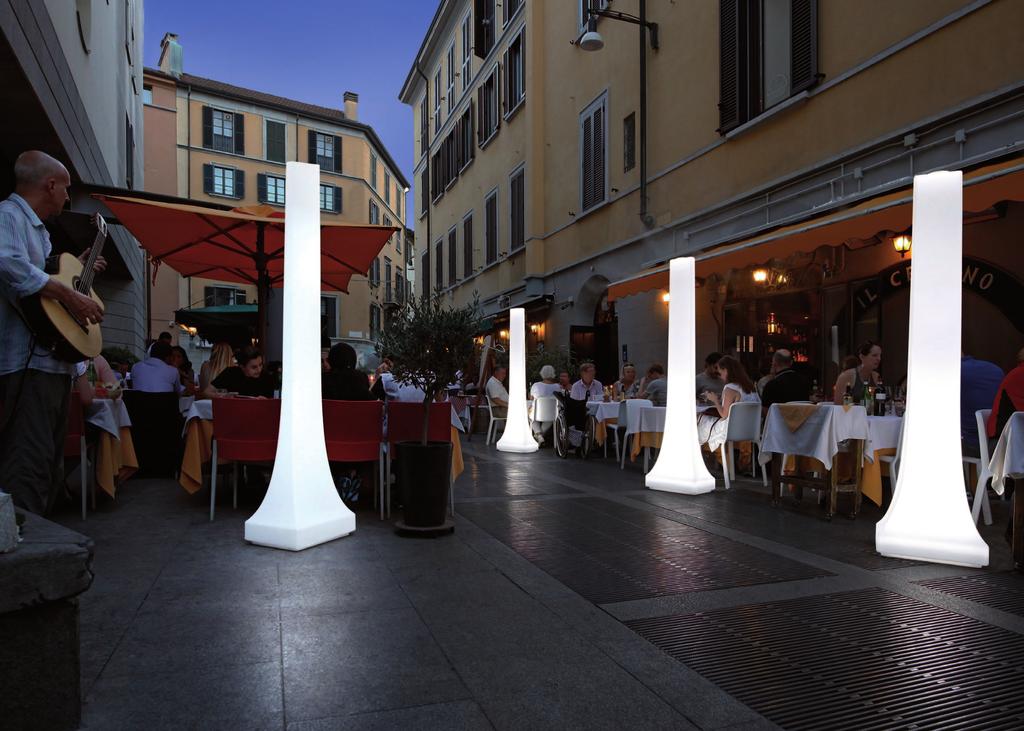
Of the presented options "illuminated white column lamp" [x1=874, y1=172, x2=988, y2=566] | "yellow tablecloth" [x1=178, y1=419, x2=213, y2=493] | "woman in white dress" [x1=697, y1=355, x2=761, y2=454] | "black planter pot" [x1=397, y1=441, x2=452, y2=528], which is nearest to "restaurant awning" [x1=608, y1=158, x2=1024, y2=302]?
"woman in white dress" [x1=697, y1=355, x2=761, y2=454]

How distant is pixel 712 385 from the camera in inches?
347

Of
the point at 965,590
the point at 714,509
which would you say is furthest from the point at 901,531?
the point at 714,509

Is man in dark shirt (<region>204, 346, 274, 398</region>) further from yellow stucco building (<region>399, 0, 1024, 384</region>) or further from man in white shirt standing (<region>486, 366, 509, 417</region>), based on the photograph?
man in white shirt standing (<region>486, 366, 509, 417</region>)

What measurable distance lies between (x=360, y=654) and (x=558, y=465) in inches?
257

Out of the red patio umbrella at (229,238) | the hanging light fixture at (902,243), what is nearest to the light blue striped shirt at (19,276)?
the red patio umbrella at (229,238)

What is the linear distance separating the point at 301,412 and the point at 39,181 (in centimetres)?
203

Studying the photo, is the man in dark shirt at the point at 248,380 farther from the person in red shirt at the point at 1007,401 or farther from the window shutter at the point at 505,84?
the window shutter at the point at 505,84

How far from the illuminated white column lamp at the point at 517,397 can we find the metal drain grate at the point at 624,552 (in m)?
4.64

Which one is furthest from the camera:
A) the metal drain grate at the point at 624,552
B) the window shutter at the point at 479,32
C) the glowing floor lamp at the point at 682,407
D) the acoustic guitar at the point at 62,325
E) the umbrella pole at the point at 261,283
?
the window shutter at the point at 479,32

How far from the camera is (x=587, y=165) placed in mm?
16219

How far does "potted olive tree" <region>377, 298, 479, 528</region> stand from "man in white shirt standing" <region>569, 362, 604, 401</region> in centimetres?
583

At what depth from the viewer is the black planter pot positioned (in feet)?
15.8

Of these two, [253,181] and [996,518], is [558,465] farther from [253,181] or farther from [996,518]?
[253,181]

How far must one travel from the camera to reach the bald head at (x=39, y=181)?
9.90 ft
